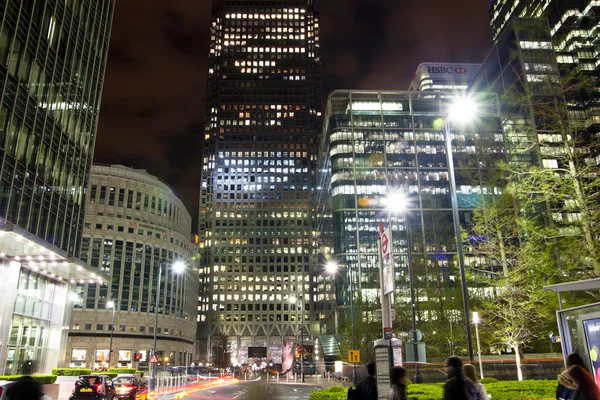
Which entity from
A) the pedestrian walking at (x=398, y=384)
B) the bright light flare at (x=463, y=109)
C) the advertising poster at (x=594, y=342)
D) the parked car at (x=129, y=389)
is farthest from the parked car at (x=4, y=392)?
the bright light flare at (x=463, y=109)

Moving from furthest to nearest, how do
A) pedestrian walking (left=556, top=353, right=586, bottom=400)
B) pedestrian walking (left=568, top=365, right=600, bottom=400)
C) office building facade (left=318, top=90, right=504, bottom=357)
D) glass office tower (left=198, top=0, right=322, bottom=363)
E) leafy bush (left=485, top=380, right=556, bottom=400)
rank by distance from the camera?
1. glass office tower (left=198, top=0, right=322, bottom=363)
2. office building facade (left=318, top=90, right=504, bottom=357)
3. leafy bush (left=485, top=380, right=556, bottom=400)
4. pedestrian walking (left=556, top=353, right=586, bottom=400)
5. pedestrian walking (left=568, top=365, right=600, bottom=400)

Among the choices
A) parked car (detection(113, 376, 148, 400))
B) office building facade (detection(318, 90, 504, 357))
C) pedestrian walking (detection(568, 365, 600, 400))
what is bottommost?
parked car (detection(113, 376, 148, 400))

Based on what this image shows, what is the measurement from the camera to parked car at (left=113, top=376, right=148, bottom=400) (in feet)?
87.2

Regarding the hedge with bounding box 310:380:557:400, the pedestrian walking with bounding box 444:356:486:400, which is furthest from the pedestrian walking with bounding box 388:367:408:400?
the hedge with bounding box 310:380:557:400

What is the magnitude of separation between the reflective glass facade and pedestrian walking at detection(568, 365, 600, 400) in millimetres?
28443

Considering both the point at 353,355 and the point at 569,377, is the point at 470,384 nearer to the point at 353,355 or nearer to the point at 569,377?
the point at 569,377

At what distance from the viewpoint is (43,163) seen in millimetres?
36125

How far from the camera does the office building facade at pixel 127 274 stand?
328 feet

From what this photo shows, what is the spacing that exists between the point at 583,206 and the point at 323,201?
11190cm

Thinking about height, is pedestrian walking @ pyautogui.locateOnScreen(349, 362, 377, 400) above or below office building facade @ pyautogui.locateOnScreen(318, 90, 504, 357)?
below

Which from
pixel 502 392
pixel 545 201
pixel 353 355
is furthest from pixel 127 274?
pixel 502 392

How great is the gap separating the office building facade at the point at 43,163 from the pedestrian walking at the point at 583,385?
26.9 metres

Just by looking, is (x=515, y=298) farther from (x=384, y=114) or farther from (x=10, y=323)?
(x=384, y=114)

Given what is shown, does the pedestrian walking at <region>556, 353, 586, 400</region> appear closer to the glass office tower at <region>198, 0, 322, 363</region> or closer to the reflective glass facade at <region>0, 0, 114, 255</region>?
the reflective glass facade at <region>0, 0, 114, 255</region>
